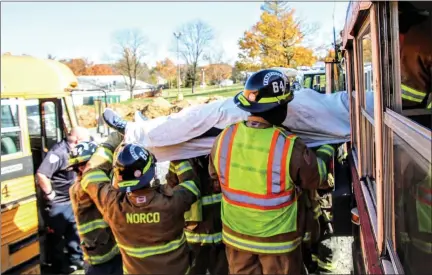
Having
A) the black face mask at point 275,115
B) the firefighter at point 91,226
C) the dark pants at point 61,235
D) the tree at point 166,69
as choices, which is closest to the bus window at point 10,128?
the dark pants at point 61,235

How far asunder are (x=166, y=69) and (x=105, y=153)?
4481 cm

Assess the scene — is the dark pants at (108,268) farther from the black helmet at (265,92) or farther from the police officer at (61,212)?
the black helmet at (265,92)

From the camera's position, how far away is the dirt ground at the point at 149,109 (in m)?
18.7

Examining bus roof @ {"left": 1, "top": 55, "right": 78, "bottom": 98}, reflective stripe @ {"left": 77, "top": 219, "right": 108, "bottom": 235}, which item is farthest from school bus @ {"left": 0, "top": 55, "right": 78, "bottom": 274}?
reflective stripe @ {"left": 77, "top": 219, "right": 108, "bottom": 235}

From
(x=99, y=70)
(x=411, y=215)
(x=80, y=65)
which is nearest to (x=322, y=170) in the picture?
A: (x=411, y=215)

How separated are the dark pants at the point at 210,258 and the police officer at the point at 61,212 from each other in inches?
82.0

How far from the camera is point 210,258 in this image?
12.6 ft

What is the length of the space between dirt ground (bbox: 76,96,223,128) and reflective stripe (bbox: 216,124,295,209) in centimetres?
1285

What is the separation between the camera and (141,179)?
9.11 ft

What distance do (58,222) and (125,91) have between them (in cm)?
3430

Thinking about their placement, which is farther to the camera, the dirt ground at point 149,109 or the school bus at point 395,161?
the dirt ground at point 149,109

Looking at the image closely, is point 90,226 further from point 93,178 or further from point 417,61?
point 417,61

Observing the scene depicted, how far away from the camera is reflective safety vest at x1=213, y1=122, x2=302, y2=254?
8.36ft

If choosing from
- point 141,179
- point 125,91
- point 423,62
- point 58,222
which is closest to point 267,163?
point 141,179
